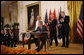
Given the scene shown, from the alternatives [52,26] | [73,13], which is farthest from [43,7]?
[52,26]

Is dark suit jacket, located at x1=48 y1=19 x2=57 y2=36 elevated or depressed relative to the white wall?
depressed

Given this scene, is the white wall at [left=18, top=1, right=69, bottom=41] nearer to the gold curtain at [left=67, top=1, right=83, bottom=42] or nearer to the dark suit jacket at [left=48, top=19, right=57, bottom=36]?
the gold curtain at [left=67, top=1, right=83, bottom=42]

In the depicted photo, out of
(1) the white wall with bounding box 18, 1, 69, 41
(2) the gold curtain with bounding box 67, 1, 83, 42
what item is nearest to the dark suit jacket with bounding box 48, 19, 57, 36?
(2) the gold curtain with bounding box 67, 1, 83, 42

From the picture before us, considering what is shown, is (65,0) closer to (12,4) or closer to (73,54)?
(73,54)

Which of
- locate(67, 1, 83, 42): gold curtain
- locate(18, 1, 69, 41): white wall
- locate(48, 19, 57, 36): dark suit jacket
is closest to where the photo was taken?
locate(48, 19, 57, 36): dark suit jacket

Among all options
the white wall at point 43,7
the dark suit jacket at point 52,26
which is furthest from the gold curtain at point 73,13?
the dark suit jacket at point 52,26

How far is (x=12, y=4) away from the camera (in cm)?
991

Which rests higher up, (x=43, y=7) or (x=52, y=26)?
(x=43, y=7)

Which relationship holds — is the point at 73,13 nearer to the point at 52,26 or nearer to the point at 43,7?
the point at 52,26

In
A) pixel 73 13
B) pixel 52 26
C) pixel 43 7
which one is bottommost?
pixel 52 26

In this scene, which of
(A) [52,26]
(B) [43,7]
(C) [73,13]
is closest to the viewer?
(A) [52,26]

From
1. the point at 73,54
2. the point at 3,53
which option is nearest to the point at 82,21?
the point at 73,54

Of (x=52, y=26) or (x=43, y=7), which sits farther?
(x=43, y=7)

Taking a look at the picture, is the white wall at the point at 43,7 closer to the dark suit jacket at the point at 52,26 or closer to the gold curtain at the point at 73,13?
the gold curtain at the point at 73,13
